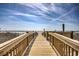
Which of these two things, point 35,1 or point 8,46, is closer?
point 8,46

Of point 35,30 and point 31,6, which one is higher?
point 31,6

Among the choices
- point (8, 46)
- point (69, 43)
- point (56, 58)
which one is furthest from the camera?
point (56, 58)

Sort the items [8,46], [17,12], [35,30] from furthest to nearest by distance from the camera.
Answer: [35,30] < [17,12] < [8,46]

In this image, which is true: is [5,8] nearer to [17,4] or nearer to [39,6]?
[17,4]

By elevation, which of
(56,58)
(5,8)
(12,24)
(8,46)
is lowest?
(56,58)

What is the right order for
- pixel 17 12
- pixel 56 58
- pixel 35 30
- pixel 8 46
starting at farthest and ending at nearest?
pixel 35 30 < pixel 17 12 < pixel 56 58 < pixel 8 46

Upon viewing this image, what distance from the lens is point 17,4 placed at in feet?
9.62

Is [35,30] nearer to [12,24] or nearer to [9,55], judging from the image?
[12,24]

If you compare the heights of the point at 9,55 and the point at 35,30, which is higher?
the point at 35,30

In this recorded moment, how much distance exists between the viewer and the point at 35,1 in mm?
2816

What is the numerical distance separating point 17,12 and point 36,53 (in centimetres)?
63

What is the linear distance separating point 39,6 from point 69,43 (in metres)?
0.68

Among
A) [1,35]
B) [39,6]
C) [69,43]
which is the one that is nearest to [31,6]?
[39,6]

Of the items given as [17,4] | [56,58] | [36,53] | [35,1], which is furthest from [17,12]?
[56,58]
